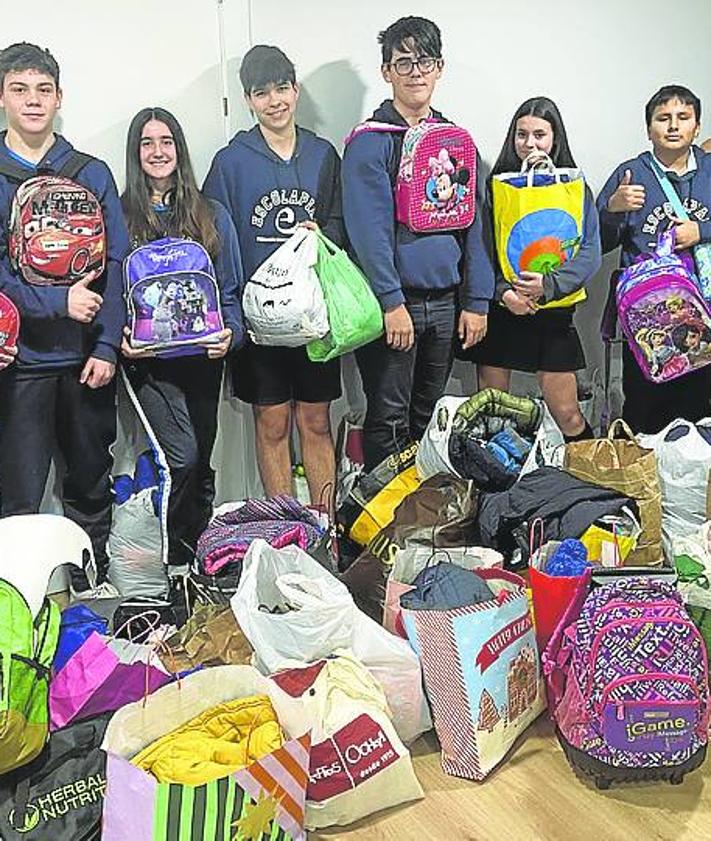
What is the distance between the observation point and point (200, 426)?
334 centimetres

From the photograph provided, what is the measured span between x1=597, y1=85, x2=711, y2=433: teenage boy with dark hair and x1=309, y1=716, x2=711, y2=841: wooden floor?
5.07ft

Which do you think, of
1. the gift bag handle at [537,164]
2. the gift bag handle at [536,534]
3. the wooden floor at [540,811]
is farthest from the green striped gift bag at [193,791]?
the gift bag handle at [537,164]

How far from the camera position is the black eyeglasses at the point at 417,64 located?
329 centimetres

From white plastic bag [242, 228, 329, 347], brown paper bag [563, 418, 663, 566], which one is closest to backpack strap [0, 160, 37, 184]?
white plastic bag [242, 228, 329, 347]

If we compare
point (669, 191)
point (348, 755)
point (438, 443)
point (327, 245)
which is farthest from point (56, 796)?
point (669, 191)

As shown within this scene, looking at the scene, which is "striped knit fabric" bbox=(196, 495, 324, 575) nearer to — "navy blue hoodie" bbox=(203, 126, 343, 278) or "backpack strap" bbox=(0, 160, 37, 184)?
"navy blue hoodie" bbox=(203, 126, 343, 278)

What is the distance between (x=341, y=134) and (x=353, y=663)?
1.98 meters

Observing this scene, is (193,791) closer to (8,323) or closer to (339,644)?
(339,644)

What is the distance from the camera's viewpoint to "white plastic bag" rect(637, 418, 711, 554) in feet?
10.1

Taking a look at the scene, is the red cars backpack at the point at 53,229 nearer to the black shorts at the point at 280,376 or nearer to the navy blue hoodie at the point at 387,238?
the black shorts at the point at 280,376

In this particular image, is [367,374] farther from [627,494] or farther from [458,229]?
[627,494]

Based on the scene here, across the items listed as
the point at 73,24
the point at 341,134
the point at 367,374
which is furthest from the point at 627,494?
the point at 73,24

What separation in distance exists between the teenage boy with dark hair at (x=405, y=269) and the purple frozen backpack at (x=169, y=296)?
50 centimetres

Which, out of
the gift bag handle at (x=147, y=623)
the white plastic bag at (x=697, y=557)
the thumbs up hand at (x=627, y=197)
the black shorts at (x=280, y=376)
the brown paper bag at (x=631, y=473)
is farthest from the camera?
the thumbs up hand at (x=627, y=197)
